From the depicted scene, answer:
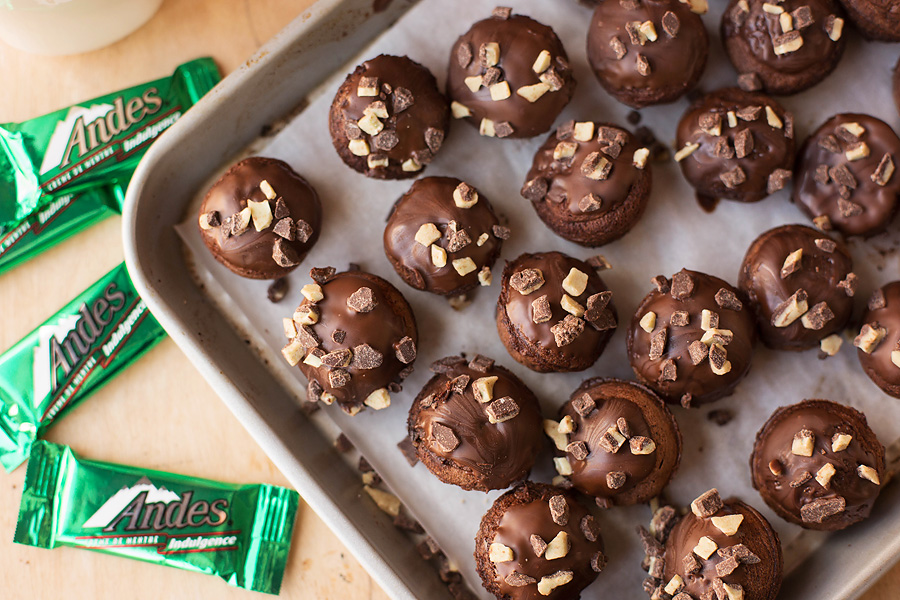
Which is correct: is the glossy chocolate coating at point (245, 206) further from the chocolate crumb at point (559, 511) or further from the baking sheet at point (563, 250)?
the chocolate crumb at point (559, 511)

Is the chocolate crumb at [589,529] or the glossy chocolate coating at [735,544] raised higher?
the chocolate crumb at [589,529]

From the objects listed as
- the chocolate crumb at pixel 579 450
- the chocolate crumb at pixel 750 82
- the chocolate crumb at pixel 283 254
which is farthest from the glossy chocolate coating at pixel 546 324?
the chocolate crumb at pixel 750 82

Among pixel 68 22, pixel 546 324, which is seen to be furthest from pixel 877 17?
pixel 68 22

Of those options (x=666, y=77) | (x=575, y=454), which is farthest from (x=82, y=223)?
(x=666, y=77)

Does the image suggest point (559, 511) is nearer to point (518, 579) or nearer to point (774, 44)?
point (518, 579)

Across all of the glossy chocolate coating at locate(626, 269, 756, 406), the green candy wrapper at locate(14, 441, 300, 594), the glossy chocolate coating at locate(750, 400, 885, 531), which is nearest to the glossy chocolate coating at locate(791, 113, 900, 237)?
the glossy chocolate coating at locate(626, 269, 756, 406)

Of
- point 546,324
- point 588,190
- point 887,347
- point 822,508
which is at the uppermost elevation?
point 588,190

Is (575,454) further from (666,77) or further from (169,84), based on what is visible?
(169,84)
